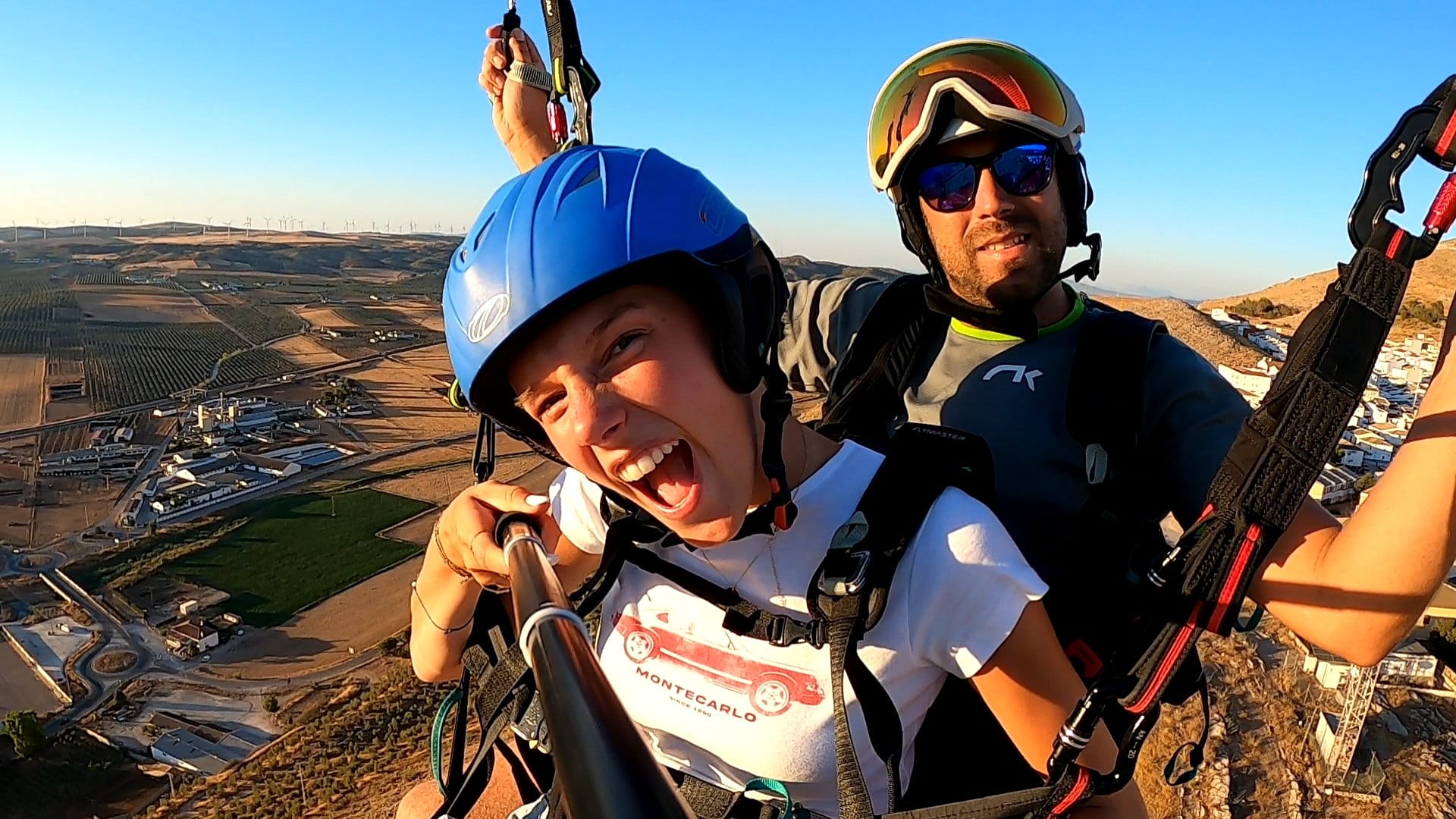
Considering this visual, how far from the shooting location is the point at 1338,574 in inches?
67.0

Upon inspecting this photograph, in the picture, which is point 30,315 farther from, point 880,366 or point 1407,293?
point 1407,293

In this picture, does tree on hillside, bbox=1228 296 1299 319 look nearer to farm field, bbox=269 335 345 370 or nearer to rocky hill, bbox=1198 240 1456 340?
rocky hill, bbox=1198 240 1456 340

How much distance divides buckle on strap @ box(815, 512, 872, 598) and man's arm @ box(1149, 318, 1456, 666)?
0.93 m

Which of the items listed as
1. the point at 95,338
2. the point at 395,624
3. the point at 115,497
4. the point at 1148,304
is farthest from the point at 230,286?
the point at 1148,304

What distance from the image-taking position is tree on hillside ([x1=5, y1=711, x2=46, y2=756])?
736 inches

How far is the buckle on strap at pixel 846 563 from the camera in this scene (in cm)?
174

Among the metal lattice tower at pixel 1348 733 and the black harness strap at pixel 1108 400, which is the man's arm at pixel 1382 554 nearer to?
the black harness strap at pixel 1108 400

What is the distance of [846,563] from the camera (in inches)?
69.4

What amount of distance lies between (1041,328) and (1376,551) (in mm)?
1217

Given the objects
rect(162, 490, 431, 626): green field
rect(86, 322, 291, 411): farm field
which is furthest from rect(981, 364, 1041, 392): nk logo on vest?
rect(86, 322, 291, 411): farm field

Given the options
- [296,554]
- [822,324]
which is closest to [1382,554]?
[822,324]

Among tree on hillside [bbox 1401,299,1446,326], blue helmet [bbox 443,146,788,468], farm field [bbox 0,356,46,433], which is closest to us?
blue helmet [bbox 443,146,788,468]

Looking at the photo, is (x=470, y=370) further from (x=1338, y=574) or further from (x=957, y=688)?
(x=1338, y=574)

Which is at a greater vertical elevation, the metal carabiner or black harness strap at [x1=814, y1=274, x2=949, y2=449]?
the metal carabiner
